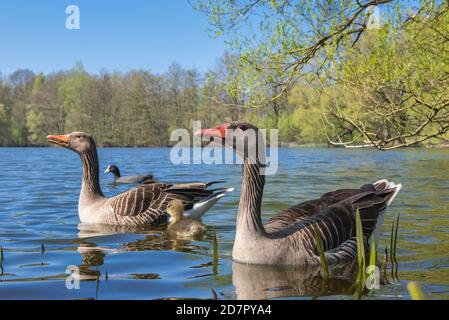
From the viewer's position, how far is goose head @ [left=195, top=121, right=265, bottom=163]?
7.68 metres

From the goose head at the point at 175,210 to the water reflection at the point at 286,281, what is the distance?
3.97 meters

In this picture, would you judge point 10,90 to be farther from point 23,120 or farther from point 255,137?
point 255,137

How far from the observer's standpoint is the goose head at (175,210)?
11.7m

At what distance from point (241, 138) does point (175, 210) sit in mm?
4317

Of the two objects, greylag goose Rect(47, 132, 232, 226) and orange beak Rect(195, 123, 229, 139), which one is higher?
orange beak Rect(195, 123, 229, 139)

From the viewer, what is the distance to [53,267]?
A: 26.0 ft

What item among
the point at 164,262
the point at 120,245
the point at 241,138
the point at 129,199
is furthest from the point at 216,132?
the point at 129,199

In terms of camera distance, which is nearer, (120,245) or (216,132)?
(216,132)

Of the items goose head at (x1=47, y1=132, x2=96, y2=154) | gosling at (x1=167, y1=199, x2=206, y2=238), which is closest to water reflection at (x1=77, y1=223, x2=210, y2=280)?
gosling at (x1=167, y1=199, x2=206, y2=238)

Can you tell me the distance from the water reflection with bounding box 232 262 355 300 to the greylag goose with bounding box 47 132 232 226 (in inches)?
189

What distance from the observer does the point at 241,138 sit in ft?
25.7

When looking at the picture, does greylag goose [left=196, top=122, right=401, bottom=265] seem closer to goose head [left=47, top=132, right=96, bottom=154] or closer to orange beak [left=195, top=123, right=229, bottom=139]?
orange beak [left=195, top=123, right=229, bottom=139]

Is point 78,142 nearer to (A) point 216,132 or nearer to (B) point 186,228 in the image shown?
(B) point 186,228
